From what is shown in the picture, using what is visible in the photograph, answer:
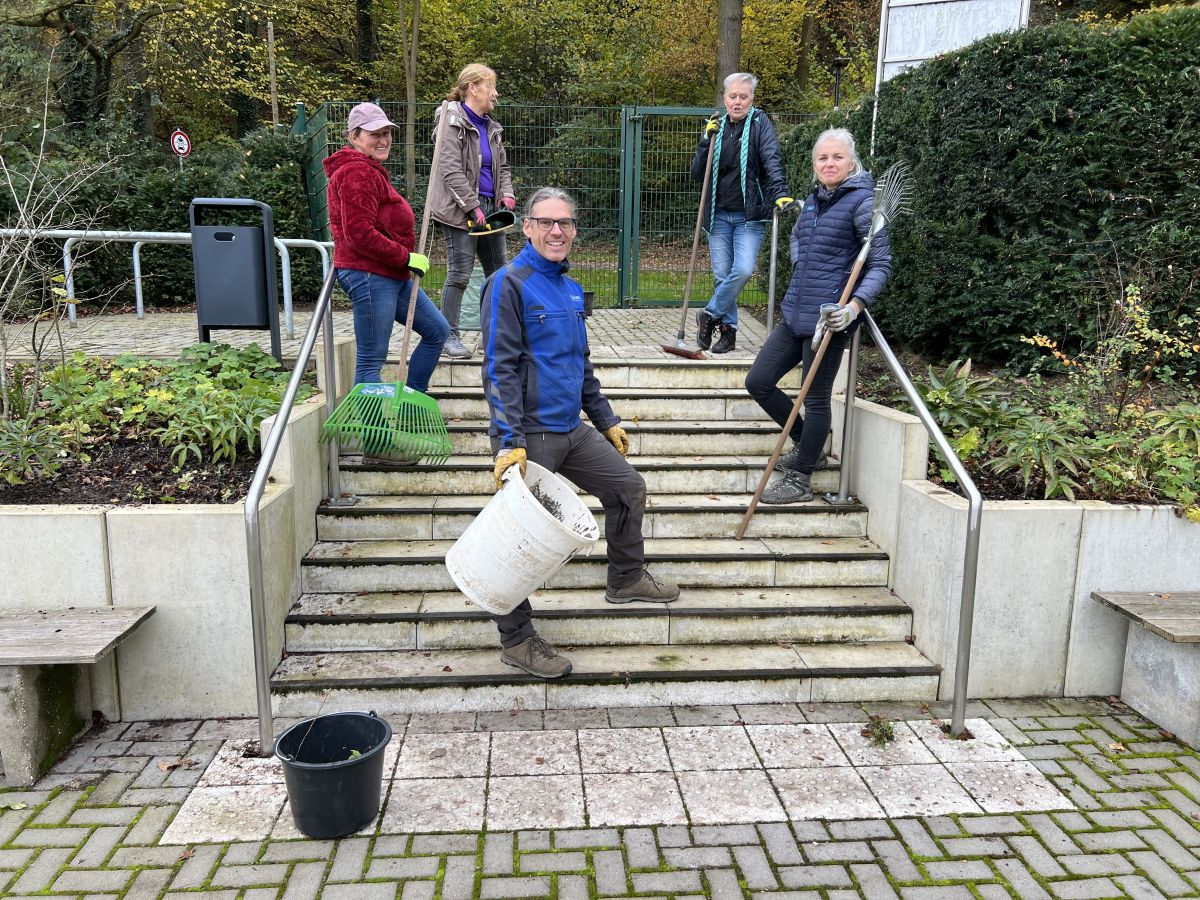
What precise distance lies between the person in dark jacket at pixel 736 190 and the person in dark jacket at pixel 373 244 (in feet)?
7.95

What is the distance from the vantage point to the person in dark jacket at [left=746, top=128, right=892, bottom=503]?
14.6 ft

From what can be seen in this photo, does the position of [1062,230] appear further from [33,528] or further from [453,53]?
[453,53]

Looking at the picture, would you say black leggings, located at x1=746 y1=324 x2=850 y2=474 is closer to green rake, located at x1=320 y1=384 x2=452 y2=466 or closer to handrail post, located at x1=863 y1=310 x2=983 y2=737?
handrail post, located at x1=863 y1=310 x2=983 y2=737

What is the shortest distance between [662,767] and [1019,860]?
1235mm

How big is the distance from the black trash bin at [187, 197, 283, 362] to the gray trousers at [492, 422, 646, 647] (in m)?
2.52

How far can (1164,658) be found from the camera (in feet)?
12.4

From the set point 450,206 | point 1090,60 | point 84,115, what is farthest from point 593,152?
point 84,115

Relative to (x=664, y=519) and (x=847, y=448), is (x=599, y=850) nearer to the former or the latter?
(x=664, y=519)

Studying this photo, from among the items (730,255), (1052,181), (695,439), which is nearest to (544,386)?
(695,439)

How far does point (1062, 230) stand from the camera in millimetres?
5824

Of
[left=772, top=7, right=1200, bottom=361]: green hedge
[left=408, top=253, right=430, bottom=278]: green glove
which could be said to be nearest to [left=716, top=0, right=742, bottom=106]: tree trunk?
[left=772, top=7, right=1200, bottom=361]: green hedge

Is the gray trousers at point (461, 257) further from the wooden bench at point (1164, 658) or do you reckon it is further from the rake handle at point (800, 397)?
the wooden bench at point (1164, 658)

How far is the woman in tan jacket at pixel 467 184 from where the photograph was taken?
214 inches

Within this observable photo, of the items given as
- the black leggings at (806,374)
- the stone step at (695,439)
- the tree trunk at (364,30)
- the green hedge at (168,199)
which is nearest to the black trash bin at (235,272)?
the stone step at (695,439)
